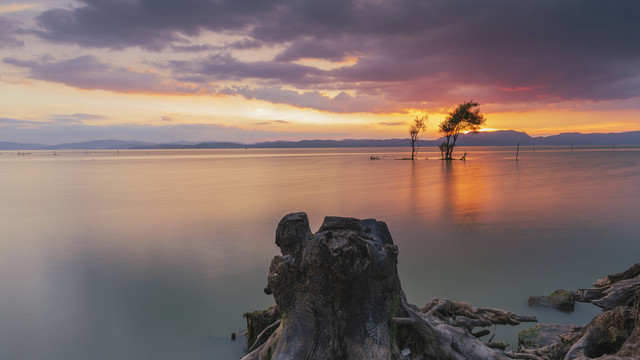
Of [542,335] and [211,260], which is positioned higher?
[542,335]

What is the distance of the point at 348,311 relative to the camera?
3.88 metres

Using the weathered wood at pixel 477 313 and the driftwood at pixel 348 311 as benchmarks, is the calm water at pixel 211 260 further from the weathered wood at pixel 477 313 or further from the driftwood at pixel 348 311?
the driftwood at pixel 348 311

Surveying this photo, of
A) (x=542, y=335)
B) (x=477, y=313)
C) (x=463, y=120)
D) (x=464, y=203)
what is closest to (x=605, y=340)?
(x=542, y=335)

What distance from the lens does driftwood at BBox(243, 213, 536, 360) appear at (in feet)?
12.1

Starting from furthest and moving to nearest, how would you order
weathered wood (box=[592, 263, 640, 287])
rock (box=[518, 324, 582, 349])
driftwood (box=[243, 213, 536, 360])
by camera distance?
1. weathered wood (box=[592, 263, 640, 287])
2. rock (box=[518, 324, 582, 349])
3. driftwood (box=[243, 213, 536, 360])

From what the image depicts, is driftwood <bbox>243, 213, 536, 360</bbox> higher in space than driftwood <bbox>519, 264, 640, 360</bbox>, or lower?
higher

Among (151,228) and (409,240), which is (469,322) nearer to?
(409,240)

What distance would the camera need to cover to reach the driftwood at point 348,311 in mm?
3680

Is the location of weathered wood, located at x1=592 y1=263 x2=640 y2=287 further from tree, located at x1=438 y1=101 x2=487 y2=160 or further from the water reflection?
tree, located at x1=438 y1=101 x2=487 y2=160

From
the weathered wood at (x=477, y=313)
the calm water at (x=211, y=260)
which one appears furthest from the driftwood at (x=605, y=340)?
the calm water at (x=211, y=260)

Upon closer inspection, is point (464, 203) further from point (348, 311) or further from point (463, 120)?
point (463, 120)

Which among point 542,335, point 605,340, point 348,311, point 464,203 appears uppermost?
point 348,311

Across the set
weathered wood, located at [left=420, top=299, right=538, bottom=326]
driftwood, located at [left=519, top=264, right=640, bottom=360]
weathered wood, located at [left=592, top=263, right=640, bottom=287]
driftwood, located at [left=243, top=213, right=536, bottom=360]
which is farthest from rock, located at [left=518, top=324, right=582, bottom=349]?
weathered wood, located at [left=592, top=263, right=640, bottom=287]

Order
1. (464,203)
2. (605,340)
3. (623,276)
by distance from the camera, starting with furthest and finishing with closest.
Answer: (464,203), (623,276), (605,340)
